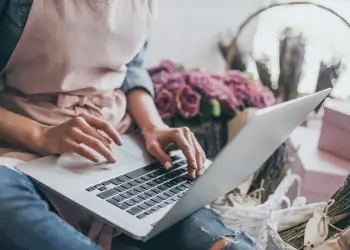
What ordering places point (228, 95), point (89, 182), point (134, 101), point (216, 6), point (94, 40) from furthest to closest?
point (216, 6)
point (228, 95)
point (134, 101)
point (94, 40)
point (89, 182)

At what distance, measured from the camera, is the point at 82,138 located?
843 mm

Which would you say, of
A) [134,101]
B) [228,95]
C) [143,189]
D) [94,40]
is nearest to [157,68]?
[228,95]

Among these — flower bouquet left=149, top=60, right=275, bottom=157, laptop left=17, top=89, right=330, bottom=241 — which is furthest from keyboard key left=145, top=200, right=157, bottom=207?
flower bouquet left=149, top=60, right=275, bottom=157

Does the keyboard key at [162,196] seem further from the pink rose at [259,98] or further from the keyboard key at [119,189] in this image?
the pink rose at [259,98]

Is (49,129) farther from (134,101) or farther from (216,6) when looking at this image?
(216,6)

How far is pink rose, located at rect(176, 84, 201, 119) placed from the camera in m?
1.23

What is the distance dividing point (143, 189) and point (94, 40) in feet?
0.85

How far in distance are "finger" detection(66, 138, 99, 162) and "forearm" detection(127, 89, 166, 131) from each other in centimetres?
18

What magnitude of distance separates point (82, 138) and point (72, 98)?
0.42 ft

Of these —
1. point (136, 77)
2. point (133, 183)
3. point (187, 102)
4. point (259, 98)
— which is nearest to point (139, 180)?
point (133, 183)

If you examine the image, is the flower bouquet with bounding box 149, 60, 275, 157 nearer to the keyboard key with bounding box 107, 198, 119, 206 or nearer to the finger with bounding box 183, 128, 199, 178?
the finger with bounding box 183, 128, 199, 178

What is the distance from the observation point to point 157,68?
4.50 ft

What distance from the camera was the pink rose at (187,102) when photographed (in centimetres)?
123

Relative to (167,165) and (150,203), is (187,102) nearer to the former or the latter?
(167,165)
